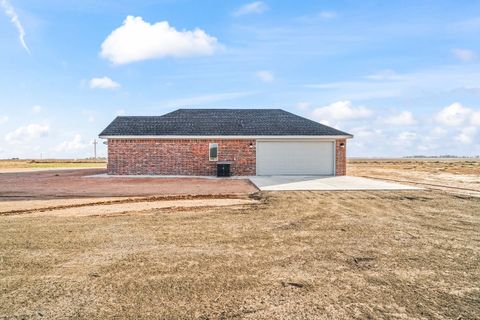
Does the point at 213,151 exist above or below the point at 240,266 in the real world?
above

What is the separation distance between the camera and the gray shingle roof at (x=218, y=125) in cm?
2203

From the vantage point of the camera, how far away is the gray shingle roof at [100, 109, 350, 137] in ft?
72.3

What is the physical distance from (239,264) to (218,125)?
62.3 feet

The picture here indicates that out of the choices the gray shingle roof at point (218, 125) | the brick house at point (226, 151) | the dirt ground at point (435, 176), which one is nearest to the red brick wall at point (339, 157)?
the brick house at point (226, 151)

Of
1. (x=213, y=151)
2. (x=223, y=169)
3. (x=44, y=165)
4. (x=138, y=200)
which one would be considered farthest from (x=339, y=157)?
(x=44, y=165)

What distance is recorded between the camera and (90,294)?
3.94 m

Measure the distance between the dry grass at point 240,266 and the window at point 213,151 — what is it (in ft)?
43.7

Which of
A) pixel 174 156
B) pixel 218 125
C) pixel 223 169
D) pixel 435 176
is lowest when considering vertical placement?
pixel 435 176

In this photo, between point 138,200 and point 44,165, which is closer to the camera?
point 138,200

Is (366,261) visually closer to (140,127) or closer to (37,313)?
(37,313)

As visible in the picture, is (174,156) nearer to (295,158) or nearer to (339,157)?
→ (295,158)

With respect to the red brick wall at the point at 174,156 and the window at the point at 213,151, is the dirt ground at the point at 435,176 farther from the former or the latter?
the window at the point at 213,151

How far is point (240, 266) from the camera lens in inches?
191

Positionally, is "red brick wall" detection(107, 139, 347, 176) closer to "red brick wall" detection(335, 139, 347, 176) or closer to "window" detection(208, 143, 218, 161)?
"window" detection(208, 143, 218, 161)
